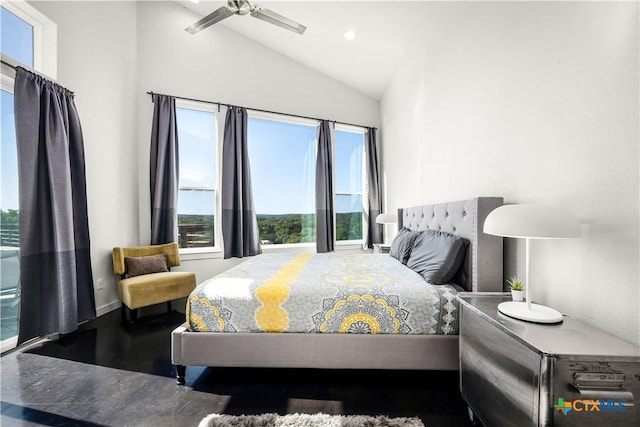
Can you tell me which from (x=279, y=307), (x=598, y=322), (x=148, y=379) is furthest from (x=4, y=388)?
(x=598, y=322)

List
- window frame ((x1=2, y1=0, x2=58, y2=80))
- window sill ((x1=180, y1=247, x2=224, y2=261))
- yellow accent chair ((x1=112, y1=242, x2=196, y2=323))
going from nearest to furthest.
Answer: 1. window frame ((x1=2, y1=0, x2=58, y2=80))
2. yellow accent chair ((x1=112, y1=242, x2=196, y2=323))
3. window sill ((x1=180, y1=247, x2=224, y2=261))

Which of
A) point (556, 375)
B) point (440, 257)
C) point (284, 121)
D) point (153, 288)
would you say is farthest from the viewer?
point (284, 121)

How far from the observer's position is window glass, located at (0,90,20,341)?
2242 mm

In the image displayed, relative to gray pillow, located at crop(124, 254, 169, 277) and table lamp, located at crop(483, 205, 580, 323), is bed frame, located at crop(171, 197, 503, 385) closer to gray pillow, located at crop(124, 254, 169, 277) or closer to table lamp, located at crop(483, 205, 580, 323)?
table lamp, located at crop(483, 205, 580, 323)

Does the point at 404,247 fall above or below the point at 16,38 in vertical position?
below

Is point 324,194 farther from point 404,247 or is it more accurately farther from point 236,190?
point 404,247

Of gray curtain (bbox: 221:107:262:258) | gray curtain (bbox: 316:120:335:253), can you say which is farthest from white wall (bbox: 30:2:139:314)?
gray curtain (bbox: 316:120:335:253)

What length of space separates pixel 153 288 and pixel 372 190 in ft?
11.4

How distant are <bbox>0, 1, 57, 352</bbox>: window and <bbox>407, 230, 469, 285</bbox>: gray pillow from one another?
3360 mm

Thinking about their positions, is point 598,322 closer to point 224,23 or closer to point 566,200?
point 566,200

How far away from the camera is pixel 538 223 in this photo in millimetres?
1183

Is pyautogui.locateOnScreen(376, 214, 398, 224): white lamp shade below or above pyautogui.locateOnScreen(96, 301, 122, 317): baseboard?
above

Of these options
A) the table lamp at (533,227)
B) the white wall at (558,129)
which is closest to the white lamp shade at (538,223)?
the table lamp at (533,227)

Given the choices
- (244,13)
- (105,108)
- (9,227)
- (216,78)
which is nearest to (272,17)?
(244,13)
